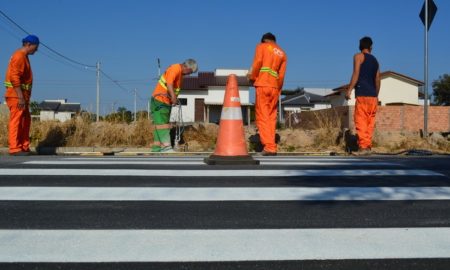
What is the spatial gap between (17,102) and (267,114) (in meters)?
4.32

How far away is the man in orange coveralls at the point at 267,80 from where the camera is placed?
26.1ft

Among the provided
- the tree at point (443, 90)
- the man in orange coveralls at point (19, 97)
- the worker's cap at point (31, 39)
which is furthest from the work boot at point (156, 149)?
the tree at point (443, 90)

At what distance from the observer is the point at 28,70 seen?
858cm

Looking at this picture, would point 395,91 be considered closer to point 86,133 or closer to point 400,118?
point 400,118

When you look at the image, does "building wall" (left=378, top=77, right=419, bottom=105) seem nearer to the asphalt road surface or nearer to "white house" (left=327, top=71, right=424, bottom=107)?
"white house" (left=327, top=71, right=424, bottom=107)

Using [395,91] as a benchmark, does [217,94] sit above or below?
below

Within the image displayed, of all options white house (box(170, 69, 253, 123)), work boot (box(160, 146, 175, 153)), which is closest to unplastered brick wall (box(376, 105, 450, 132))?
work boot (box(160, 146, 175, 153))

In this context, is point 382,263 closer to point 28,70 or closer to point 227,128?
point 227,128

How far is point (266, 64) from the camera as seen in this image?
8.27 meters

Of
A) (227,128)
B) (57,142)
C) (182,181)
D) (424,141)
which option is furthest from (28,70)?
(424,141)

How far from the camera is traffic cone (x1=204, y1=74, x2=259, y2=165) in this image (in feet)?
19.1

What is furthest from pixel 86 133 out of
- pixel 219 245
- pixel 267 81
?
pixel 219 245

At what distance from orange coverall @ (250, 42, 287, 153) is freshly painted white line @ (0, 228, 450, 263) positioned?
5069 millimetres

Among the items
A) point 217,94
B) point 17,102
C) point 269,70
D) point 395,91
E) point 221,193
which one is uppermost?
point 395,91
